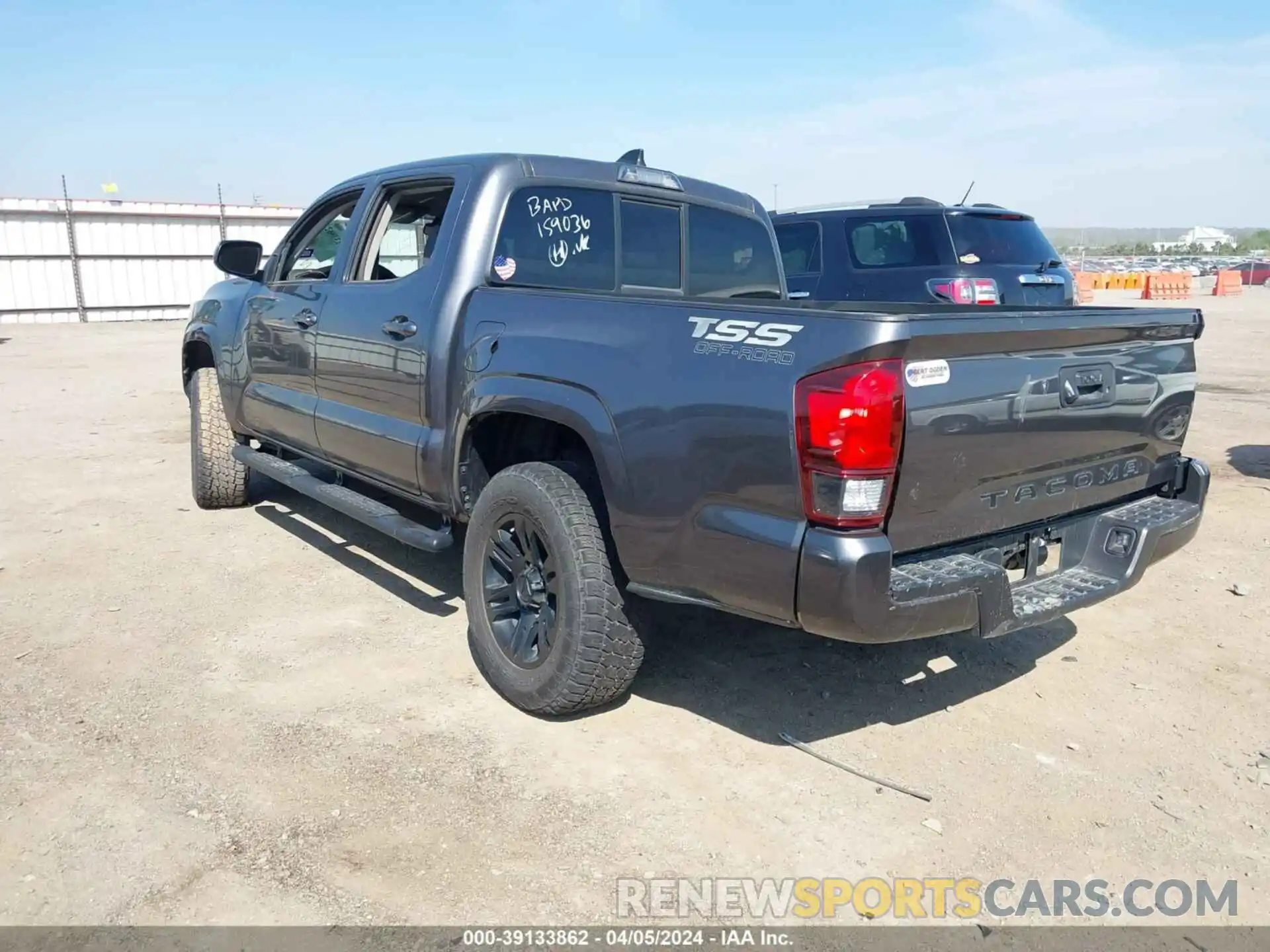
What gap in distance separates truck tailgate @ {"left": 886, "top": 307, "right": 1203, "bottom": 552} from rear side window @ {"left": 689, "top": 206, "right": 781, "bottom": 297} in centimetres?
185

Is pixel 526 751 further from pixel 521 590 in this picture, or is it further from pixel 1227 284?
pixel 1227 284

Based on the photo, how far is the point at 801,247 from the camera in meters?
8.76

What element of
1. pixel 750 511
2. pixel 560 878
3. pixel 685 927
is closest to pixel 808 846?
pixel 685 927

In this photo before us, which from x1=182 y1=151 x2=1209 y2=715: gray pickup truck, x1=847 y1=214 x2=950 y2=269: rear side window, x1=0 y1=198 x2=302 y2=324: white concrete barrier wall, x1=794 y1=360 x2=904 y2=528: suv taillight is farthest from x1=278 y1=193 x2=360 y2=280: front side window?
x1=0 y1=198 x2=302 y2=324: white concrete barrier wall

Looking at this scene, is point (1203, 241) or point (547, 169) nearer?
point (547, 169)

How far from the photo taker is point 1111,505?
139 inches

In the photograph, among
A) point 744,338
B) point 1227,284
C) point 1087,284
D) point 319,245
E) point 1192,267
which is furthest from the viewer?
point 1192,267

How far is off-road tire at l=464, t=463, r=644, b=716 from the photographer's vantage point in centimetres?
319

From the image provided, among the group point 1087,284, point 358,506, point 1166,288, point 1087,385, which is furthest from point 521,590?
point 1166,288

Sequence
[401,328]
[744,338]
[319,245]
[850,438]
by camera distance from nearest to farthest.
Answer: [850,438] → [744,338] → [401,328] → [319,245]

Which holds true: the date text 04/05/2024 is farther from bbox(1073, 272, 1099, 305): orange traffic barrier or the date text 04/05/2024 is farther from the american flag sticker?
bbox(1073, 272, 1099, 305): orange traffic barrier

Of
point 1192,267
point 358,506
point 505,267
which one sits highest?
point 505,267

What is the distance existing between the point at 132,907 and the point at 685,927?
4.57 feet

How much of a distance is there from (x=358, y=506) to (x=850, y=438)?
8.33 ft
